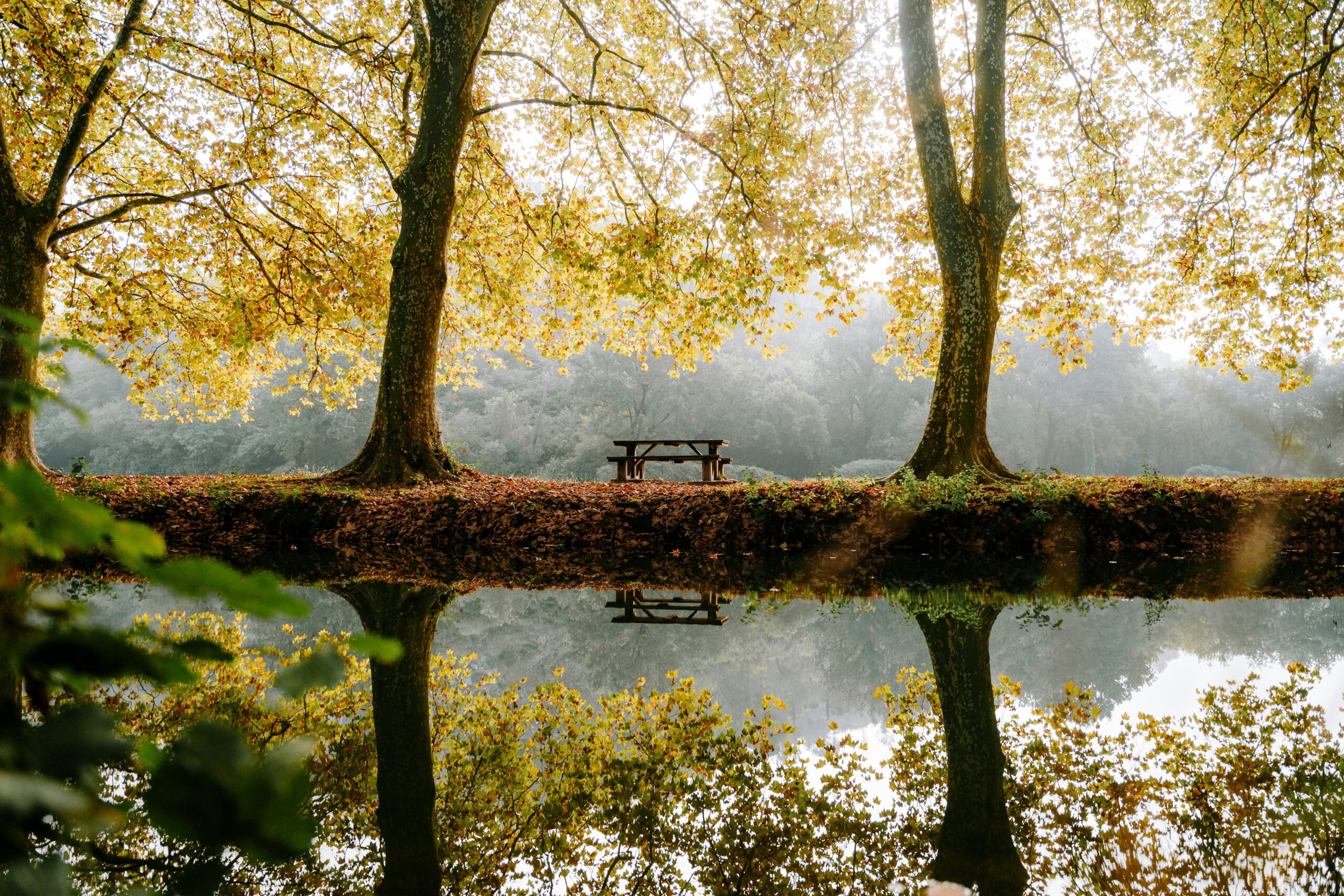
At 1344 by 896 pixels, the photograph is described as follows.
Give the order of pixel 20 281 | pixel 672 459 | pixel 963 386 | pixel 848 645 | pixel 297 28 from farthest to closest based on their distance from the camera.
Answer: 1. pixel 672 459
2. pixel 297 28
3. pixel 20 281
4. pixel 963 386
5. pixel 848 645

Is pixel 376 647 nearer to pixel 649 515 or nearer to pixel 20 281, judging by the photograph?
pixel 649 515

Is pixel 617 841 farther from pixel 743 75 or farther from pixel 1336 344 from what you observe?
pixel 1336 344

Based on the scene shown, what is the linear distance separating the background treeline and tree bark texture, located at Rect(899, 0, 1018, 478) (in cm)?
2677

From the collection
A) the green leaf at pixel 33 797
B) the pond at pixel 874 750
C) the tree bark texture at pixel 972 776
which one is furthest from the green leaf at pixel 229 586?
the tree bark texture at pixel 972 776

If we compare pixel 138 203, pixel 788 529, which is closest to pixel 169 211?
pixel 138 203

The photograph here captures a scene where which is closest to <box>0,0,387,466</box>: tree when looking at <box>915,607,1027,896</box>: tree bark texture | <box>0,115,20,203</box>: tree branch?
<box>0,115,20,203</box>: tree branch

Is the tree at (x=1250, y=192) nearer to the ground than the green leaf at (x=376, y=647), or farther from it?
farther from it

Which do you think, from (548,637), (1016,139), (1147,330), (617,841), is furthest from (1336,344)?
(617,841)

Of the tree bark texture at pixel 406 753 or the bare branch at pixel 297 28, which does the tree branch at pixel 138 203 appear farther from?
the tree bark texture at pixel 406 753

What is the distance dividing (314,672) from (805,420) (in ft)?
127

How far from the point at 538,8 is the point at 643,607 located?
1430cm

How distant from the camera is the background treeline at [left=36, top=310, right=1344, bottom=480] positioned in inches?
1458

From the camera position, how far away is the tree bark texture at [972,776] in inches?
72.7

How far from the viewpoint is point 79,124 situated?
11312mm
